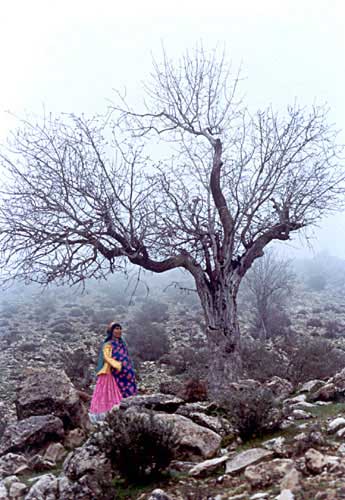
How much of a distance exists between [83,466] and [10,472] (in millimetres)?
1809

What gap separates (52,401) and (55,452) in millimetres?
1445

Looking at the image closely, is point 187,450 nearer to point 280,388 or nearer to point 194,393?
point 194,393

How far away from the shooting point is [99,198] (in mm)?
8156

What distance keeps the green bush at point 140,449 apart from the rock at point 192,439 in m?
0.29

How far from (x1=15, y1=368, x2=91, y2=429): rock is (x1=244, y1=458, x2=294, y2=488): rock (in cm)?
454

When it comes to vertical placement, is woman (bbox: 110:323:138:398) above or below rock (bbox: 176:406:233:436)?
above

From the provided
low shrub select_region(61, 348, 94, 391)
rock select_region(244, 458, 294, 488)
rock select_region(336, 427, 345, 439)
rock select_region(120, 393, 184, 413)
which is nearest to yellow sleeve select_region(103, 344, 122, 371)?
rock select_region(120, 393, 184, 413)

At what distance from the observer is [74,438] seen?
277 inches

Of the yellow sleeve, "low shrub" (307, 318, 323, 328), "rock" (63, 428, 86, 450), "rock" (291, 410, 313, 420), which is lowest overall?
"rock" (63, 428, 86, 450)

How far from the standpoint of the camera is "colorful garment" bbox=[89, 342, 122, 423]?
758 centimetres

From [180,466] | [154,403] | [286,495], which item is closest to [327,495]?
[286,495]

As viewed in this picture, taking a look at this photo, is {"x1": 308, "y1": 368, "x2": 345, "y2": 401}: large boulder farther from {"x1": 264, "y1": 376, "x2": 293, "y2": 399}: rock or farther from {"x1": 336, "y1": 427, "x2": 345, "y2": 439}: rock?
{"x1": 336, "y1": 427, "x2": 345, "y2": 439}: rock

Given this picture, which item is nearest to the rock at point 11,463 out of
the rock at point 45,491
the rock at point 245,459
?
the rock at point 45,491

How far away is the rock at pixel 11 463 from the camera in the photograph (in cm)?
566
